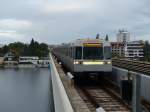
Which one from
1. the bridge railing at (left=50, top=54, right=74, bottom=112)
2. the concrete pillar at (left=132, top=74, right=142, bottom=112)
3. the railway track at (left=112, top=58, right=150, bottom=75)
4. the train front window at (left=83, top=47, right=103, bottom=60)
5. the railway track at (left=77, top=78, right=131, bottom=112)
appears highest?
the train front window at (left=83, top=47, right=103, bottom=60)

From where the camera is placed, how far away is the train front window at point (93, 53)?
65.9 ft

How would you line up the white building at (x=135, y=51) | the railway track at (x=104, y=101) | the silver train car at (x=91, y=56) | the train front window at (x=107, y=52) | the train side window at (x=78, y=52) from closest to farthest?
1. the railway track at (x=104, y=101)
2. the silver train car at (x=91, y=56)
3. the train side window at (x=78, y=52)
4. the train front window at (x=107, y=52)
5. the white building at (x=135, y=51)

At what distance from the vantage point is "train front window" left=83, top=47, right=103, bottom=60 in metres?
20.1

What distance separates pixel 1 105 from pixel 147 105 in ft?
161

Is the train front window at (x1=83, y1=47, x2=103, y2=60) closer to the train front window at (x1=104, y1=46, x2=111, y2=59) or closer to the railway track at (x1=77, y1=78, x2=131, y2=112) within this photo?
the train front window at (x1=104, y1=46, x2=111, y2=59)

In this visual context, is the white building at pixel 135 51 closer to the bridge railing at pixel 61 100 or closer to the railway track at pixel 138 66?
the railway track at pixel 138 66

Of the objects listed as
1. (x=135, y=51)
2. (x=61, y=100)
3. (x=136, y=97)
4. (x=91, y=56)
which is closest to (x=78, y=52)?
(x=91, y=56)

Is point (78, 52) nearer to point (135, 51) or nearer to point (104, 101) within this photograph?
point (104, 101)

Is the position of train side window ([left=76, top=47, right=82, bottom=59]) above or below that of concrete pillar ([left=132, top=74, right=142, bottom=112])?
above

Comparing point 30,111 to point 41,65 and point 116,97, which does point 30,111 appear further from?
point 41,65

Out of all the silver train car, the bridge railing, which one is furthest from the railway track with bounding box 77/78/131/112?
the silver train car

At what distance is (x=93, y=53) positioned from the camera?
20.3 metres

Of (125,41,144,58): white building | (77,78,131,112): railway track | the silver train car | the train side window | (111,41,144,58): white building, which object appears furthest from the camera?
(111,41,144,58): white building

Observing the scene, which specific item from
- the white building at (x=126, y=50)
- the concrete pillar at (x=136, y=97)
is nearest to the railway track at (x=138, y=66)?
the concrete pillar at (x=136, y=97)
